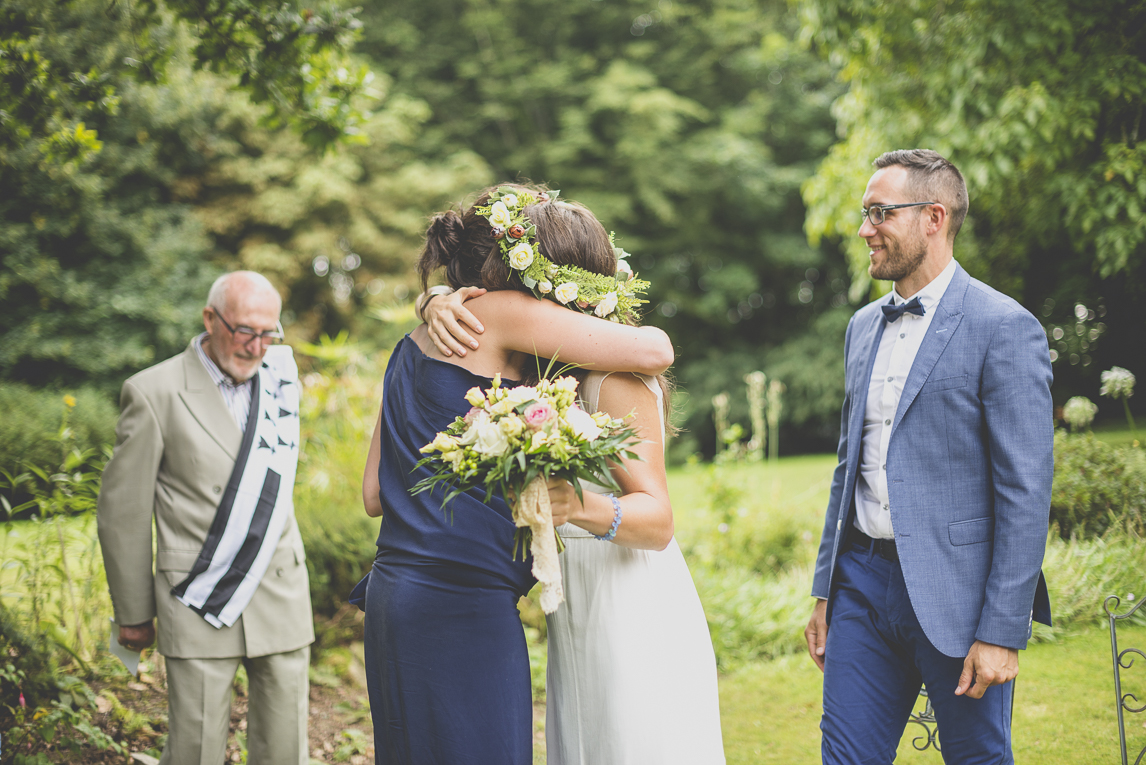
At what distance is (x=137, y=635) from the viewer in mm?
3203

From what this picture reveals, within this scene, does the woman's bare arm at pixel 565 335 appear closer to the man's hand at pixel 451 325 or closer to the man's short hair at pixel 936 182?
the man's hand at pixel 451 325

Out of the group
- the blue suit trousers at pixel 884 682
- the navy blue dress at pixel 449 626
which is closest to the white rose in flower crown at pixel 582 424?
the navy blue dress at pixel 449 626

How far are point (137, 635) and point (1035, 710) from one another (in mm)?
4286

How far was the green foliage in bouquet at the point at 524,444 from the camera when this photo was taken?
180 centimetres

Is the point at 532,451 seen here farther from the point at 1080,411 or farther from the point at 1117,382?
the point at 1080,411

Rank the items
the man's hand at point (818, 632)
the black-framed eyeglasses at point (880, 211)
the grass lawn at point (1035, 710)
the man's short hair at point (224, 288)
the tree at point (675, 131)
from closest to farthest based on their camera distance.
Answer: the black-framed eyeglasses at point (880, 211) < the man's hand at point (818, 632) < the man's short hair at point (224, 288) < the grass lawn at point (1035, 710) < the tree at point (675, 131)

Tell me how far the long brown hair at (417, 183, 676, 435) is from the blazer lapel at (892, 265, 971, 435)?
0.77 meters

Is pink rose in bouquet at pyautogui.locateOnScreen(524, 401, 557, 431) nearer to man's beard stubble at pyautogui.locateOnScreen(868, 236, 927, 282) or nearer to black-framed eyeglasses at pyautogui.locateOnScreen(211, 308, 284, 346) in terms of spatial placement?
man's beard stubble at pyautogui.locateOnScreen(868, 236, 927, 282)

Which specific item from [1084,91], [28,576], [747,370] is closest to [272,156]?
[747,370]

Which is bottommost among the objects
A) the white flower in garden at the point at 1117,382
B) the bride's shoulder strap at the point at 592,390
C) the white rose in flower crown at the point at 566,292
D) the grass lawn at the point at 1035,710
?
the grass lawn at the point at 1035,710

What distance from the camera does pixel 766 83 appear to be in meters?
19.6

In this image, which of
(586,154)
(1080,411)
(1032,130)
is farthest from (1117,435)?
(586,154)

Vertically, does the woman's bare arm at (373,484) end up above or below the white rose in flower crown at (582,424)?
below

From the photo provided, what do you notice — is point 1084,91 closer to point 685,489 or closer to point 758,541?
point 758,541
